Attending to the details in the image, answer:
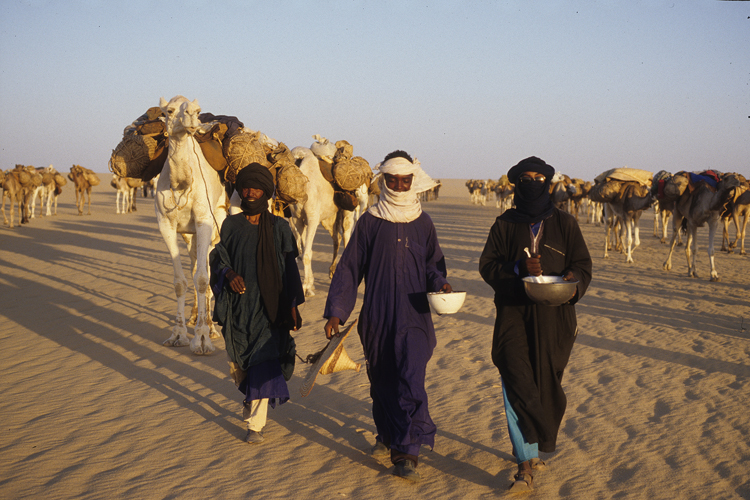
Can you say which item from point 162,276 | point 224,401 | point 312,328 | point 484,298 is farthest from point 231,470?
point 162,276

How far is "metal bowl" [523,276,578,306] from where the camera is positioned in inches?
133

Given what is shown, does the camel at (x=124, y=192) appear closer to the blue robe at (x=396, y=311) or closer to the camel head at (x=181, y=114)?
the camel head at (x=181, y=114)

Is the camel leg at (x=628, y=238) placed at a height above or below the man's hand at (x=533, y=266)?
below

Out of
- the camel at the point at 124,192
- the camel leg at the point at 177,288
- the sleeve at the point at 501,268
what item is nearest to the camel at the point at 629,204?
the camel leg at the point at 177,288

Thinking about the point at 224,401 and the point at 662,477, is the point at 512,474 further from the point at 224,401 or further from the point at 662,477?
the point at 224,401

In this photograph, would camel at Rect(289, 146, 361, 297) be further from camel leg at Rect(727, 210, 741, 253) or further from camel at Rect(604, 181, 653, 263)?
camel leg at Rect(727, 210, 741, 253)

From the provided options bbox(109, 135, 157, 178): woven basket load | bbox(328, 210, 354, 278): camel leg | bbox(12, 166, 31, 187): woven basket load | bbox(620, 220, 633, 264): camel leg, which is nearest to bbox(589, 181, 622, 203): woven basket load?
bbox(620, 220, 633, 264): camel leg

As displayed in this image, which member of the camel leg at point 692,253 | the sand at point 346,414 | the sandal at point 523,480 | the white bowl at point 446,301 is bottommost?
the sand at point 346,414

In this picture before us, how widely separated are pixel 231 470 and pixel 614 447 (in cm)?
272

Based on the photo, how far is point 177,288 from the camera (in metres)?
7.14

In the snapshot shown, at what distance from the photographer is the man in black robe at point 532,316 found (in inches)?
143

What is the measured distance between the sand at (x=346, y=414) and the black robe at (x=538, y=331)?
0.51 meters

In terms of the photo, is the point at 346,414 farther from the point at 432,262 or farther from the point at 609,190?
the point at 609,190

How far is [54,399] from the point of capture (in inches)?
214
